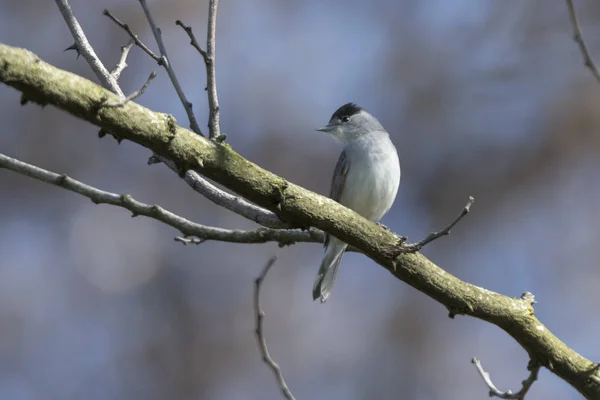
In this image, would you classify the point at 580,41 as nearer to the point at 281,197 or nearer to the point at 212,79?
the point at 281,197

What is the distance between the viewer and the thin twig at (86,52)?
327 cm

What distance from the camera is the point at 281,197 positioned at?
2.74 meters

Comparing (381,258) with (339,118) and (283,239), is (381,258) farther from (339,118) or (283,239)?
(339,118)

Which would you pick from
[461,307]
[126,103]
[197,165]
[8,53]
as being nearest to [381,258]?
[461,307]

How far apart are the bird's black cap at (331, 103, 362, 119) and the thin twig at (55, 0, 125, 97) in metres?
3.21

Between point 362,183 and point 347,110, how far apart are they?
1.23 metres

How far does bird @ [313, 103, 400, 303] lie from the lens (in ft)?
16.9

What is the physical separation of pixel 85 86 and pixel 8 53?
0.25 m

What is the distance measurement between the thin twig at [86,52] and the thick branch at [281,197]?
876 mm

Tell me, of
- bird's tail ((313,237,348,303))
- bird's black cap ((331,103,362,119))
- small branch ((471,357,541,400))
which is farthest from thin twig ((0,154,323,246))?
bird's black cap ((331,103,362,119))

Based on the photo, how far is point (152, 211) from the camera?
2.99m

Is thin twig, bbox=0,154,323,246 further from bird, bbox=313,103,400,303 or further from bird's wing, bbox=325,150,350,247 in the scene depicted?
bird's wing, bbox=325,150,350,247

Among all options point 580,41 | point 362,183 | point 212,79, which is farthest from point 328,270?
point 580,41

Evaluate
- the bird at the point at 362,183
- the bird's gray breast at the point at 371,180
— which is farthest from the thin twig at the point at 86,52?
the bird's gray breast at the point at 371,180
